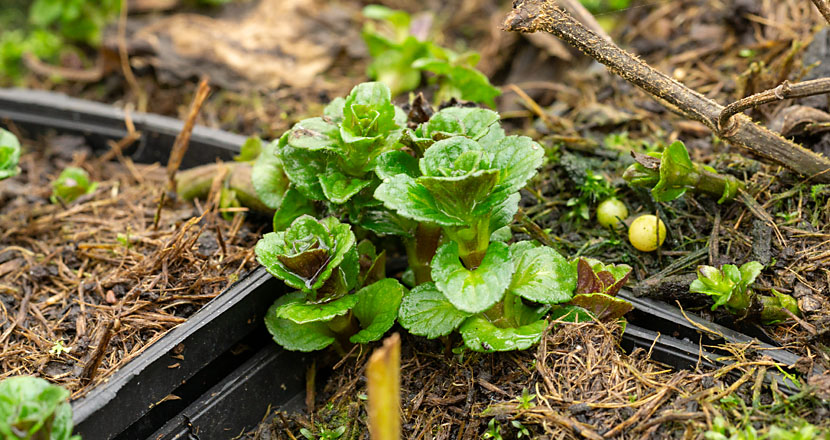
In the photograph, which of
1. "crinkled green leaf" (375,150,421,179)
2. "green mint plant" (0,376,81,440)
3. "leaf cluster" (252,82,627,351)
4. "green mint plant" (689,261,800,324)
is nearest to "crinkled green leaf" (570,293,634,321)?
"leaf cluster" (252,82,627,351)

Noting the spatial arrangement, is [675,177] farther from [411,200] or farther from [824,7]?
[411,200]

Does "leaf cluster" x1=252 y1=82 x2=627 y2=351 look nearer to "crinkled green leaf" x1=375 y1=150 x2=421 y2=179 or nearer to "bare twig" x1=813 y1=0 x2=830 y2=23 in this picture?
"crinkled green leaf" x1=375 y1=150 x2=421 y2=179

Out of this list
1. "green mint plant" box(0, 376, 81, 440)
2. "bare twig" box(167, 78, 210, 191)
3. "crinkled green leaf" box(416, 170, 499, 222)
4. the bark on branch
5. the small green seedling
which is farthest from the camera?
the small green seedling

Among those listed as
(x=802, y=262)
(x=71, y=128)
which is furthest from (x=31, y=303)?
(x=802, y=262)

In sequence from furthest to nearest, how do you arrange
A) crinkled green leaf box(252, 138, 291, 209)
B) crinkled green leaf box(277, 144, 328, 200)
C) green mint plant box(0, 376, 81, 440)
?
crinkled green leaf box(252, 138, 291, 209), crinkled green leaf box(277, 144, 328, 200), green mint plant box(0, 376, 81, 440)

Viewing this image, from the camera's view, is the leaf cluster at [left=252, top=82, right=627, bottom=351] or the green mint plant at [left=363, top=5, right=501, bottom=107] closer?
the leaf cluster at [left=252, top=82, right=627, bottom=351]

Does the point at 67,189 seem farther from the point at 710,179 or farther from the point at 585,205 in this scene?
the point at 710,179
